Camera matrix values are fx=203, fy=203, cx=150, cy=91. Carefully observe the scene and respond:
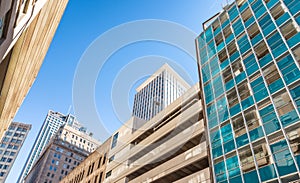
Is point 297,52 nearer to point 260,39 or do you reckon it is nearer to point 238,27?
point 260,39

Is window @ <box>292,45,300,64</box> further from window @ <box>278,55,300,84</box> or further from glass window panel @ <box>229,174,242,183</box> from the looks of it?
glass window panel @ <box>229,174,242,183</box>

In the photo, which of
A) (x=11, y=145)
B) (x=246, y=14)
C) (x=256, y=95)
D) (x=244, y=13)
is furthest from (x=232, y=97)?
(x=11, y=145)

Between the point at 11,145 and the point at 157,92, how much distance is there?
77110 mm

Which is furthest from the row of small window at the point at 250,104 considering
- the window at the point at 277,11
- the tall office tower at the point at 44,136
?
the tall office tower at the point at 44,136

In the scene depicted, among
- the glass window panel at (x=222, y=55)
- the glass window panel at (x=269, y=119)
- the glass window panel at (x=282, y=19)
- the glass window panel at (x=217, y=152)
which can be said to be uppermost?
the glass window panel at (x=222, y=55)

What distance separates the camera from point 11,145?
331 ft

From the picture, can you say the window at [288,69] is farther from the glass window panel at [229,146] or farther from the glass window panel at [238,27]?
the glass window panel at [238,27]

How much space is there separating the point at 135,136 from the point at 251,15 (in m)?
25.5

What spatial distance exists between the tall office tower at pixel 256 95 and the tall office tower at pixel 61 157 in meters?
75.3

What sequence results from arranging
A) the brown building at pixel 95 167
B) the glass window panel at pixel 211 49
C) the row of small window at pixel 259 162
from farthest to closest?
1. the brown building at pixel 95 167
2. the glass window panel at pixel 211 49
3. the row of small window at pixel 259 162

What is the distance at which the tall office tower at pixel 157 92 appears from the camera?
9438 cm

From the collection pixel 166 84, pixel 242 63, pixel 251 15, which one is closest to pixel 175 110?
pixel 242 63

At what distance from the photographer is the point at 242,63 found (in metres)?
23.6

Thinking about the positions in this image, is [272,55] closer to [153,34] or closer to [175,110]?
[153,34]
